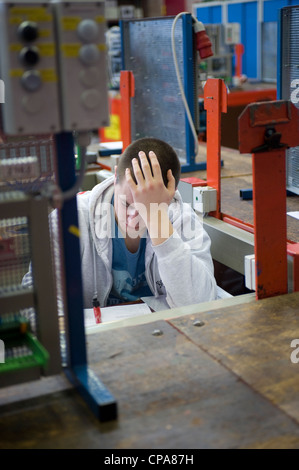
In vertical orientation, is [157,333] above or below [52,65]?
below

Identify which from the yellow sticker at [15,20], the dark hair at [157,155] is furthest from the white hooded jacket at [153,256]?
the yellow sticker at [15,20]

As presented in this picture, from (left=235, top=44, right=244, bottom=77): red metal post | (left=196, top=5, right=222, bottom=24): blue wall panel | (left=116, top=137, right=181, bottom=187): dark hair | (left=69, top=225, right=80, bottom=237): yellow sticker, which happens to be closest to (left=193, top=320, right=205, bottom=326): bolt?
(left=69, top=225, right=80, bottom=237): yellow sticker

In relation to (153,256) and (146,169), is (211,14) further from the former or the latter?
(146,169)

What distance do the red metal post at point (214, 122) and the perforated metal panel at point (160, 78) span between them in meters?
0.90

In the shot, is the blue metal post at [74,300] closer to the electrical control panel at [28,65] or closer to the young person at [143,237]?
the electrical control panel at [28,65]

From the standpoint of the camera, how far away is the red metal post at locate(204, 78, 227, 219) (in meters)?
2.43

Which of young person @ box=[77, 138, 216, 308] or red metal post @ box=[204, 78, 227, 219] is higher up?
red metal post @ box=[204, 78, 227, 219]

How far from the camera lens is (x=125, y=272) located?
7.38ft

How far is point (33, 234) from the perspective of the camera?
126 cm

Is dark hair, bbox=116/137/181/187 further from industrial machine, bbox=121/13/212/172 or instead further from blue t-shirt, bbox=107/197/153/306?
industrial machine, bbox=121/13/212/172

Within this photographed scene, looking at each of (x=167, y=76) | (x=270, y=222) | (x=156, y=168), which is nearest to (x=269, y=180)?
(x=270, y=222)

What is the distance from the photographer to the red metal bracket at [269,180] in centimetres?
171

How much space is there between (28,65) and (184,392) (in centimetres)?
75

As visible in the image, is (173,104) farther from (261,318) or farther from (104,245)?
(261,318)
